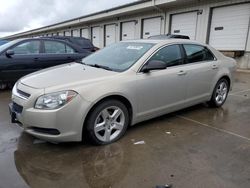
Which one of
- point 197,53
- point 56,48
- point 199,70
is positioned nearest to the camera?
point 199,70

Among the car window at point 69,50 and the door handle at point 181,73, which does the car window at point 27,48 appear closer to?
the car window at point 69,50

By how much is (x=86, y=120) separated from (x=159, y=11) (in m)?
13.9

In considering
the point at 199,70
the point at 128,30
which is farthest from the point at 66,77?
the point at 128,30

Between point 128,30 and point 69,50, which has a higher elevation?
point 128,30

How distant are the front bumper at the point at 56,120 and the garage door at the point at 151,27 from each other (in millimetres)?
14062

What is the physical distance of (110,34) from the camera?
21.5 meters

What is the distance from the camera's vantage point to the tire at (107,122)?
3.25 metres

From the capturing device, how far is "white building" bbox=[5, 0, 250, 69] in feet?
38.1

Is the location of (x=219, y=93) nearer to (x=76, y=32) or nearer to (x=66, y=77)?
(x=66, y=77)

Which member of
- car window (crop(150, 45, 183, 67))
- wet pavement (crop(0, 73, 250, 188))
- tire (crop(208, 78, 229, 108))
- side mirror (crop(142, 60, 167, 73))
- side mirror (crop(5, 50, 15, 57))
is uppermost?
car window (crop(150, 45, 183, 67))

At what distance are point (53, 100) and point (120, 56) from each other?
5.09 feet

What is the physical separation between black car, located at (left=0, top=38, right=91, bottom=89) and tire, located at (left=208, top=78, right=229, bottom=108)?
4.41 m

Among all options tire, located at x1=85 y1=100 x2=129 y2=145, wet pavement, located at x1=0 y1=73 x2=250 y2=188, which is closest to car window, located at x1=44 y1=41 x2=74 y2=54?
wet pavement, located at x1=0 y1=73 x2=250 y2=188

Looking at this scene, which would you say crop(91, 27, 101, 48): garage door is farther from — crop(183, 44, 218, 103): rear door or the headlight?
the headlight
